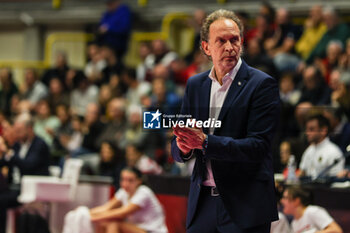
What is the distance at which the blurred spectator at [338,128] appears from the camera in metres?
6.00

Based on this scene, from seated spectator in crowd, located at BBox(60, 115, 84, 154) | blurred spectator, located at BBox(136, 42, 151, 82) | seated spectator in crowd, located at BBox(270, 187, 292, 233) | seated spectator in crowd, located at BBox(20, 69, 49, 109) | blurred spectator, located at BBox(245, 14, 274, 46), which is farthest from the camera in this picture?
seated spectator in crowd, located at BBox(20, 69, 49, 109)

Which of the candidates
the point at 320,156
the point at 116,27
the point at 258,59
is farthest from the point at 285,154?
the point at 116,27

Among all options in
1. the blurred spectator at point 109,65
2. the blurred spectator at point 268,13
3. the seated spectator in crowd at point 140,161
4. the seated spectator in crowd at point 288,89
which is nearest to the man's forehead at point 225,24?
the seated spectator in crowd at point 140,161

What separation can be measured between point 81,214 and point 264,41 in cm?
454

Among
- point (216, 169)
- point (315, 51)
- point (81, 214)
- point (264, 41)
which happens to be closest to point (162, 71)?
point (264, 41)

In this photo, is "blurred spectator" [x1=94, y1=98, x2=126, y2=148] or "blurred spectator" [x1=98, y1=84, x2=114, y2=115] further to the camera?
"blurred spectator" [x1=98, y1=84, x2=114, y2=115]

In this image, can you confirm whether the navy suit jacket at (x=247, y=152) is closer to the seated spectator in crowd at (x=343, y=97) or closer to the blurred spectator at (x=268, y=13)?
the seated spectator in crowd at (x=343, y=97)

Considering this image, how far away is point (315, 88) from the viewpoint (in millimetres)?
8031

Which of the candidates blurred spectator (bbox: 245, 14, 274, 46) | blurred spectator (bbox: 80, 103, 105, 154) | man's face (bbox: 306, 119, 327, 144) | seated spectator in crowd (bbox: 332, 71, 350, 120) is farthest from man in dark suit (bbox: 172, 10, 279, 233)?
blurred spectator (bbox: 245, 14, 274, 46)

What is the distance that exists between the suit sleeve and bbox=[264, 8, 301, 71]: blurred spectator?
6.54m

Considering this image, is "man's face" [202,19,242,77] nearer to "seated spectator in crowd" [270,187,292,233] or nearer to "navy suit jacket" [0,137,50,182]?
"seated spectator in crowd" [270,187,292,233]

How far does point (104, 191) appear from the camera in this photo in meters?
7.71

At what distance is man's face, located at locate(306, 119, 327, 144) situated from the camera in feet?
18.6

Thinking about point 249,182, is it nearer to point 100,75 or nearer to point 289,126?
point 289,126
